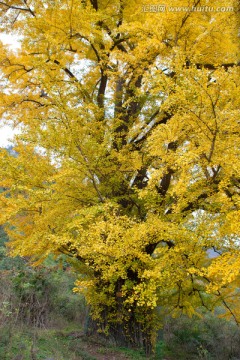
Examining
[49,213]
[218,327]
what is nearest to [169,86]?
[49,213]

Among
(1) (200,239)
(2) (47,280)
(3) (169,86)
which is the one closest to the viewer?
(3) (169,86)

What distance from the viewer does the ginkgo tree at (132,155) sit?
442 centimetres

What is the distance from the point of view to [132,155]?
618 cm

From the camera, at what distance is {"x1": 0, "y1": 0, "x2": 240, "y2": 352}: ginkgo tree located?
4418 mm

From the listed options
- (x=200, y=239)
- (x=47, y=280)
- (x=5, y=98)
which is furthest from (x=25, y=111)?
(x=200, y=239)

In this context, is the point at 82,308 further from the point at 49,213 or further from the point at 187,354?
the point at 49,213

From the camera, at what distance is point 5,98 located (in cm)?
774

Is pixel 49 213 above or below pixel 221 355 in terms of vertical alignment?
above

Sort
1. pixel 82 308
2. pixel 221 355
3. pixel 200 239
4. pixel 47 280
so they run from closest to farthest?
pixel 200 239
pixel 221 355
pixel 47 280
pixel 82 308

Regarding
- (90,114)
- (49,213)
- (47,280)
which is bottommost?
(47,280)

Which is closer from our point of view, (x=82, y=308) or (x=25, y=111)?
(x=25, y=111)

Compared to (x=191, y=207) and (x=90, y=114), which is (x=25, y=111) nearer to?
(x=90, y=114)

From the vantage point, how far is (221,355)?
837cm

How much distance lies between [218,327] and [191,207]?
560 centimetres
